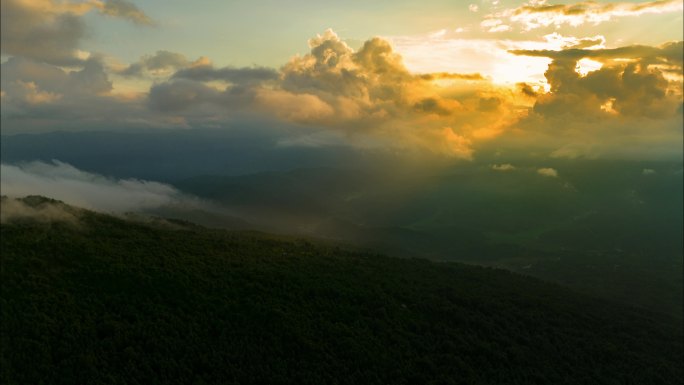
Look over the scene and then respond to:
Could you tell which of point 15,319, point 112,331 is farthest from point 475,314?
point 15,319

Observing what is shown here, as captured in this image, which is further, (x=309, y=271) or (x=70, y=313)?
(x=309, y=271)

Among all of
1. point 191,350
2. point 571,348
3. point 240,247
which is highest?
point 240,247

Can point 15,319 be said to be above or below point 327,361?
above

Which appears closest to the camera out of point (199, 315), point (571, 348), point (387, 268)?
point (199, 315)

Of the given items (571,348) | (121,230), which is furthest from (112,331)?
(571,348)

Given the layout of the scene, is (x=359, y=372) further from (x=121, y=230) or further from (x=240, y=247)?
(x=121, y=230)

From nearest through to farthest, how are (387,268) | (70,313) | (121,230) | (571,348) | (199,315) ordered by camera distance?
(70,313) → (199,315) → (571,348) → (121,230) → (387,268)
